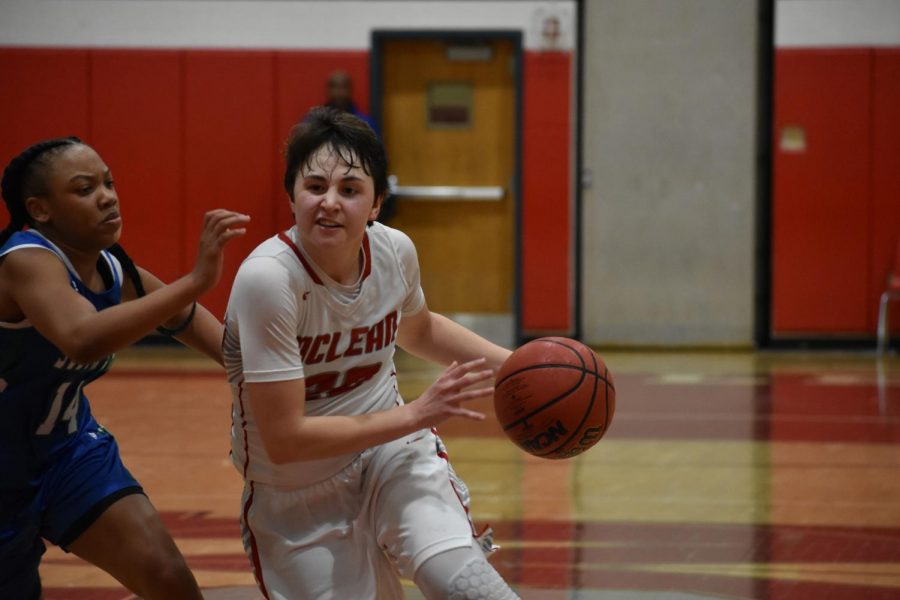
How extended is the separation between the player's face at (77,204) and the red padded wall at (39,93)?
368 inches

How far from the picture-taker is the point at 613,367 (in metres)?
10.7

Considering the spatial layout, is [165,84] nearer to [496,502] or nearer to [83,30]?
[83,30]

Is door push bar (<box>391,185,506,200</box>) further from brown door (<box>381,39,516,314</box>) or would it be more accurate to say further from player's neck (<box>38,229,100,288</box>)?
player's neck (<box>38,229,100,288</box>)

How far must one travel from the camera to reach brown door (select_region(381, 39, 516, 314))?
11953 mm

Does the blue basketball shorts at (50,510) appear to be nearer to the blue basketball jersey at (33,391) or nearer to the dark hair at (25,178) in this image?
the blue basketball jersey at (33,391)

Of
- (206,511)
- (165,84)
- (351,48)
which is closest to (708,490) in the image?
(206,511)

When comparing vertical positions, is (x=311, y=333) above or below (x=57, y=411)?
above

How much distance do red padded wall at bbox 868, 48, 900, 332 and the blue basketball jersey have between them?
10084mm

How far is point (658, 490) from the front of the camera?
5973 millimetres

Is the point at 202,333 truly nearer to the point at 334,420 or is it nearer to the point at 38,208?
the point at 38,208

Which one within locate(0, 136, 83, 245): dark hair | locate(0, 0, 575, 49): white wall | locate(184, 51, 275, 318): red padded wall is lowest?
locate(0, 136, 83, 245): dark hair

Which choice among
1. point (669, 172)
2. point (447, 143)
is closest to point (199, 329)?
point (447, 143)

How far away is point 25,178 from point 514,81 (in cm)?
914

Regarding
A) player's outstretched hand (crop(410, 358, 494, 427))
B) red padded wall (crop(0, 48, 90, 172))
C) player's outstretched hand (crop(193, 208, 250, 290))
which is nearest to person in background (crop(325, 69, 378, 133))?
red padded wall (crop(0, 48, 90, 172))
